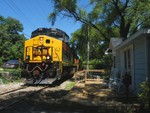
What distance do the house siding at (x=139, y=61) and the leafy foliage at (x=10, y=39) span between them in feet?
156

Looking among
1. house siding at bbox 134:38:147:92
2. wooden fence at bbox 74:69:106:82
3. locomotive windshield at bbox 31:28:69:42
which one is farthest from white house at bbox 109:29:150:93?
locomotive windshield at bbox 31:28:69:42

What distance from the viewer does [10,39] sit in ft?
240

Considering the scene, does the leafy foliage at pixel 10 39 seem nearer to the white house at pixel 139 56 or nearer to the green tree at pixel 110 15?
the green tree at pixel 110 15

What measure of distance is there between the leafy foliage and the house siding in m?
47.6

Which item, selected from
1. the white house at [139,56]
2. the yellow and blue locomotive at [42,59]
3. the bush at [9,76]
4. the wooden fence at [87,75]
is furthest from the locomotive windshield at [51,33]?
the white house at [139,56]

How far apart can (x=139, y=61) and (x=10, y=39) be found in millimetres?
63033

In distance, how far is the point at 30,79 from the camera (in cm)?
2056

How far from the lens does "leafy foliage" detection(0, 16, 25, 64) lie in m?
66.2

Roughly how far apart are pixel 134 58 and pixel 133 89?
4.68 ft

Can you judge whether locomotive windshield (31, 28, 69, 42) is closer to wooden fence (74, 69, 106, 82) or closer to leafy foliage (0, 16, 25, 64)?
wooden fence (74, 69, 106, 82)

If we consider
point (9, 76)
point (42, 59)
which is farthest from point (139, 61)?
point (9, 76)

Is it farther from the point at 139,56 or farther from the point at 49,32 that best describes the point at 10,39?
the point at 139,56

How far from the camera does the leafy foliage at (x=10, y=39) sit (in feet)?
217

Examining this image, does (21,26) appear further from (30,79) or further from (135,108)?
(135,108)
